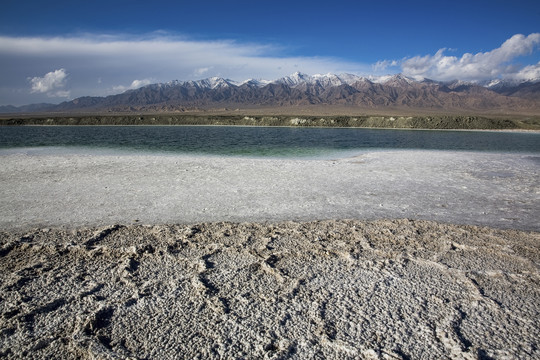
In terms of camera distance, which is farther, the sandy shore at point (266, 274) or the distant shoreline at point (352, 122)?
the distant shoreline at point (352, 122)

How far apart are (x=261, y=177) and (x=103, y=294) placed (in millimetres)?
7289

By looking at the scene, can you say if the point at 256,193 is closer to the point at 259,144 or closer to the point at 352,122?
the point at 259,144

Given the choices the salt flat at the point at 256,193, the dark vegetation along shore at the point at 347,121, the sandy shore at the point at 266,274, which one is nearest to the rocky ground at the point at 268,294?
the sandy shore at the point at 266,274

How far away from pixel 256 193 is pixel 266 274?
14.7 feet

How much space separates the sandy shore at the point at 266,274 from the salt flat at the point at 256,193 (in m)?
0.07

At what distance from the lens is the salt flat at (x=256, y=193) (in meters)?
6.83

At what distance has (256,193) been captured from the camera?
872 centimetres

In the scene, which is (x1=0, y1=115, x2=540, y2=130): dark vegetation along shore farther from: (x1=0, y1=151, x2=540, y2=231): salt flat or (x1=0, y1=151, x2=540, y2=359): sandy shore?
(x1=0, y1=151, x2=540, y2=359): sandy shore

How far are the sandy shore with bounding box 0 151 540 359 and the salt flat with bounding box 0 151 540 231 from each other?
74 millimetres

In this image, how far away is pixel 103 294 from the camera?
3838mm

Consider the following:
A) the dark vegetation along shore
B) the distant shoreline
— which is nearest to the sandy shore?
the distant shoreline

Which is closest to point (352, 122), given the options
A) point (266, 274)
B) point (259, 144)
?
point (259, 144)

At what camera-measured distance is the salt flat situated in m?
6.83

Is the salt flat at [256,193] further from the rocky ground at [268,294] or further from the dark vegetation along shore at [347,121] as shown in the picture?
the dark vegetation along shore at [347,121]
